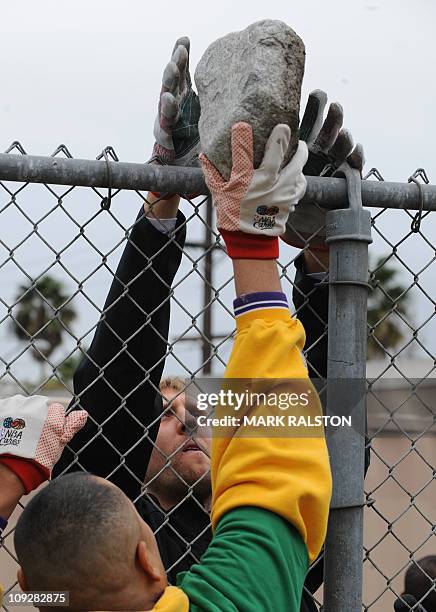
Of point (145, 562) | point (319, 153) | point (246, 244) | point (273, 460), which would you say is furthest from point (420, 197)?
point (145, 562)

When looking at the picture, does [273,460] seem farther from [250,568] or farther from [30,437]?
[30,437]

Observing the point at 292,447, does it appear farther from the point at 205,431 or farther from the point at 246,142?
the point at 205,431

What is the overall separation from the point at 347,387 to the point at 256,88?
0.84m

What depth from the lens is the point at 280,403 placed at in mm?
1957

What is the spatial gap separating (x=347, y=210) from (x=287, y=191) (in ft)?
1.39

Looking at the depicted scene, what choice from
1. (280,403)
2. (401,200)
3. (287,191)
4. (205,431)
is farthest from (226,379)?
(205,431)

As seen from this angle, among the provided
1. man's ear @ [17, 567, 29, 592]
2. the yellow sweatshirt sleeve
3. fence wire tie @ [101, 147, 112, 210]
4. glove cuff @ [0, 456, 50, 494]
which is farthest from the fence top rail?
man's ear @ [17, 567, 29, 592]

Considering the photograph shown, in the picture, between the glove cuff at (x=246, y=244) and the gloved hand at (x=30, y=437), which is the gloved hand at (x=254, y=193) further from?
the gloved hand at (x=30, y=437)

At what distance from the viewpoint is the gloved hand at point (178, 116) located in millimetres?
2158

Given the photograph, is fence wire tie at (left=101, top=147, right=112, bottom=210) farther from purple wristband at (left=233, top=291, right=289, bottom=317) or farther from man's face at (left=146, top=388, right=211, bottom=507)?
man's face at (left=146, top=388, right=211, bottom=507)

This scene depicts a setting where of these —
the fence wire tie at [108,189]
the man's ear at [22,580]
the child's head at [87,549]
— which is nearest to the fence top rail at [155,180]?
the fence wire tie at [108,189]

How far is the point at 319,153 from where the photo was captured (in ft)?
8.04

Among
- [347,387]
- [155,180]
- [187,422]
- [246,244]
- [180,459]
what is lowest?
[180,459]

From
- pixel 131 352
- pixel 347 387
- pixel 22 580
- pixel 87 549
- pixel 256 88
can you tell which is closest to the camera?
pixel 87 549
